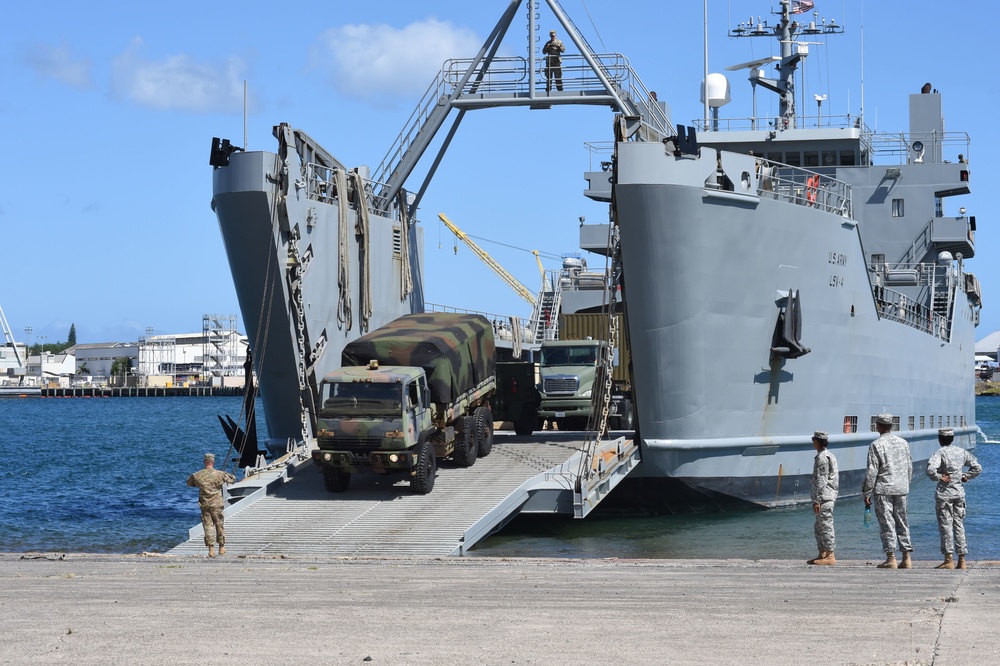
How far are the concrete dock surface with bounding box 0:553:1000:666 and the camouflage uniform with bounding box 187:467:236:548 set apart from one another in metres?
1.63

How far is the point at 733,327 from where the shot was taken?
21578 mm

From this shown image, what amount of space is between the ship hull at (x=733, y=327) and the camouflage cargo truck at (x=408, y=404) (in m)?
2.79

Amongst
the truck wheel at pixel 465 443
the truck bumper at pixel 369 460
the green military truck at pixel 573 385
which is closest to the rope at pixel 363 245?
the green military truck at pixel 573 385

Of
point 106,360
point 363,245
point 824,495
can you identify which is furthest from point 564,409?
point 106,360

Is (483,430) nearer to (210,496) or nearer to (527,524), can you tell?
(527,524)

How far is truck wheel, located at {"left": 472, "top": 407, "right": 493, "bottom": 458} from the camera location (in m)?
21.8

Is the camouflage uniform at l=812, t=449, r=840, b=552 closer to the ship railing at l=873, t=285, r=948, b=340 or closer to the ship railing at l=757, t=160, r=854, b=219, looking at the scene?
the ship railing at l=757, t=160, r=854, b=219

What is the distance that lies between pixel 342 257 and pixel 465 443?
16.7 feet

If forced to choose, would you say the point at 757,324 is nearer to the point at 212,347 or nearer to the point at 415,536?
the point at 415,536

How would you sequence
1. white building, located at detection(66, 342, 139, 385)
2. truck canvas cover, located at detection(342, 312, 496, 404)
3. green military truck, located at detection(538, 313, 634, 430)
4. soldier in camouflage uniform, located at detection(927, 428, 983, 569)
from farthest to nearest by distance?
white building, located at detection(66, 342, 139, 385) < green military truck, located at detection(538, 313, 634, 430) < truck canvas cover, located at detection(342, 312, 496, 404) < soldier in camouflage uniform, located at detection(927, 428, 983, 569)

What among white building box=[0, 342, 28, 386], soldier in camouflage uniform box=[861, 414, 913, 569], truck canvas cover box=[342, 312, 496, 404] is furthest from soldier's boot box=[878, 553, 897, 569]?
white building box=[0, 342, 28, 386]

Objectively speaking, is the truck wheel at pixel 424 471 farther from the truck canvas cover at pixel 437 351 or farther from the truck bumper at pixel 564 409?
the truck bumper at pixel 564 409

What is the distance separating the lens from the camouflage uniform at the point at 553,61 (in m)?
26.7

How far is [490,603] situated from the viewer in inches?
436
